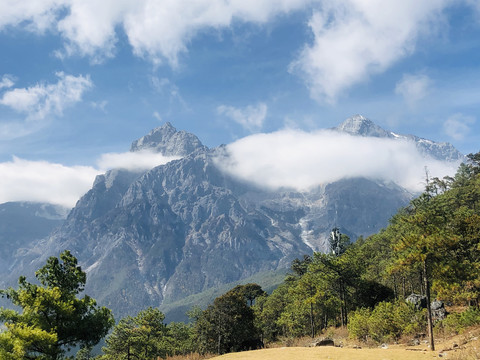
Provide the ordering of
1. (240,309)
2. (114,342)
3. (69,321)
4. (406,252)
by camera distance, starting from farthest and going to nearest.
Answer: (240,309), (114,342), (406,252), (69,321)

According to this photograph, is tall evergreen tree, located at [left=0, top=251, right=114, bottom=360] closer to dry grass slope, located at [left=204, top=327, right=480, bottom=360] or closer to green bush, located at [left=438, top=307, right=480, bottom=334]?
dry grass slope, located at [left=204, top=327, right=480, bottom=360]

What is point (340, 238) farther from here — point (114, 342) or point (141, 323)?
point (114, 342)

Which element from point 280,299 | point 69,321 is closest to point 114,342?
point 69,321

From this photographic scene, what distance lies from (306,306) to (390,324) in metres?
28.8

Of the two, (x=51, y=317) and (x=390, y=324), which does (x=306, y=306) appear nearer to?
(x=390, y=324)

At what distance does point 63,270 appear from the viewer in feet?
117

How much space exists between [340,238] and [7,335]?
125 metres

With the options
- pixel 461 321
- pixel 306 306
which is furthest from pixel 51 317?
pixel 306 306

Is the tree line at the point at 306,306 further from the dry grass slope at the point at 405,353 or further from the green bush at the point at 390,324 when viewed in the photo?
the dry grass slope at the point at 405,353

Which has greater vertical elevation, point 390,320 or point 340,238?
point 340,238

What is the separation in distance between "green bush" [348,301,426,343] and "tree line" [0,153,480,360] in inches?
4.7

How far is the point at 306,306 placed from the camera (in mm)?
71938

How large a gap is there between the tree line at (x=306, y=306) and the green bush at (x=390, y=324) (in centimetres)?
12

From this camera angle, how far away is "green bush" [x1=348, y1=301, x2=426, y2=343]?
4328 centimetres
